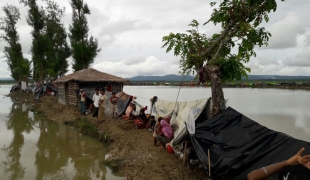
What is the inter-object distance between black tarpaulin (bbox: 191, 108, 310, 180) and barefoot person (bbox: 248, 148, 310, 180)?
812 millimetres

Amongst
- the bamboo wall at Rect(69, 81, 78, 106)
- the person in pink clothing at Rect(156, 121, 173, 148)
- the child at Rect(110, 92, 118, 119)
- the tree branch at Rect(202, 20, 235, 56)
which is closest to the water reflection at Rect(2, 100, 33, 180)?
the bamboo wall at Rect(69, 81, 78, 106)

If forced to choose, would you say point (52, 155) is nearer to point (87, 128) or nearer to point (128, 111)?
point (87, 128)

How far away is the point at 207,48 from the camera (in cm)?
703

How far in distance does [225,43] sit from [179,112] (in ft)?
9.51

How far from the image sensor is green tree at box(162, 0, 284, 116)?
20.2 feet

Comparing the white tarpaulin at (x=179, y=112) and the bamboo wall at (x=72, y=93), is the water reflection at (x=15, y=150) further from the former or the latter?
the white tarpaulin at (x=179, y=112)

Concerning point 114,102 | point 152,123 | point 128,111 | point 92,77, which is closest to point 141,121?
point 152,123

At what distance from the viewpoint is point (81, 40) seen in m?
25.3

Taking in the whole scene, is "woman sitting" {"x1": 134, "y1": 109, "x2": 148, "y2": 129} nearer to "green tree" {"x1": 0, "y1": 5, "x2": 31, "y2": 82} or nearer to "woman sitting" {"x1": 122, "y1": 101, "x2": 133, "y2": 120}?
"woman sitting" {"x1": 122, "y1": 101, "x2": 133, "y2": 120}

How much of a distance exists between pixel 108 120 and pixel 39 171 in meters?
5.19

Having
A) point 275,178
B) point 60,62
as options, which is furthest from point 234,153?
point 60,62

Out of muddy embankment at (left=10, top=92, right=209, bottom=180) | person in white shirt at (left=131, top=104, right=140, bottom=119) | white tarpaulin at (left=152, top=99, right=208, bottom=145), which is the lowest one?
muddy embankment at (left=10, top=92, right=209, bottom=180)

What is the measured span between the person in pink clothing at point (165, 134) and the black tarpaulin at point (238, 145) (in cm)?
169

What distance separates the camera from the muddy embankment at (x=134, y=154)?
574 centimetres
